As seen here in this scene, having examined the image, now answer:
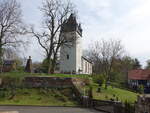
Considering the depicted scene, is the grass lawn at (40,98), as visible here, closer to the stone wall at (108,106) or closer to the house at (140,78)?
the stone wall at (108,106)

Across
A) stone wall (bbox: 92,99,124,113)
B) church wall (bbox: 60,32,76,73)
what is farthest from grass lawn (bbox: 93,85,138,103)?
church wall (bbox: 60,32,76,73)

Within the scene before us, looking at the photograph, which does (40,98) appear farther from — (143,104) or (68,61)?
(68,61)

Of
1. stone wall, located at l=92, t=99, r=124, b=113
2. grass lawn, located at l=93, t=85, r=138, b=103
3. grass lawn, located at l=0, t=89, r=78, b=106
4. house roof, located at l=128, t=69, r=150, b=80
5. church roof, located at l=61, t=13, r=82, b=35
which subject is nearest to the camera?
stone wall, located at l=92, t=99, r=124, b=113

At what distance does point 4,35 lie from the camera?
1182 inches

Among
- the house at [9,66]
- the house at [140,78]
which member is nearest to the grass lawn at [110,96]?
the house at [140,78]

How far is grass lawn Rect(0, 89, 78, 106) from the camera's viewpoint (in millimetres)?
20625

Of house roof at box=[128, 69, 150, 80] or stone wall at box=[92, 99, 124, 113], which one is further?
house roof at box=[128, 69, 150, 80]

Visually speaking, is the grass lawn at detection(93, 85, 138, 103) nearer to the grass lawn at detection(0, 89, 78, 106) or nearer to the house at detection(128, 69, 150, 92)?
the grass lawn at detection(0, 89, 78, 106)

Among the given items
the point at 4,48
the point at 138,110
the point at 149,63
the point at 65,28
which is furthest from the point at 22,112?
the point at 149,63

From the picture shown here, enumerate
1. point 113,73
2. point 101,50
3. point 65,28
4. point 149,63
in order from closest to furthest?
point 65,28 < point 101,50 < point 113,73 < point 149,63

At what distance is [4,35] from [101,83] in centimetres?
1818

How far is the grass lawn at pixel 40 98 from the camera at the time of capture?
67.7 feet

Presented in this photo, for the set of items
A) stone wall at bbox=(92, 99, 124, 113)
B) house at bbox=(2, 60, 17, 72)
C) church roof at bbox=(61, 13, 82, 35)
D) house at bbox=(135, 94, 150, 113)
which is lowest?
stone wall at bbox=(92, 99, 124, 113)

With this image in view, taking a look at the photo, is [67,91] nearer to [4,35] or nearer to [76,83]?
[76,83]
